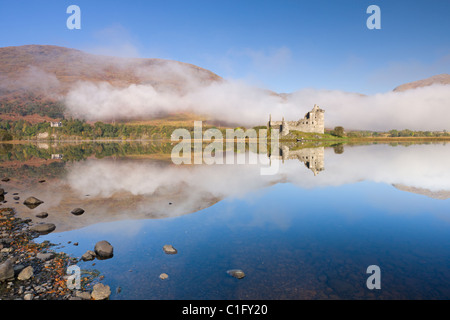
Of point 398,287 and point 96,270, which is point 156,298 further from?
point 398,287

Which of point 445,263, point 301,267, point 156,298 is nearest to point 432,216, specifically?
point 445,263

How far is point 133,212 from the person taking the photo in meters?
18.4

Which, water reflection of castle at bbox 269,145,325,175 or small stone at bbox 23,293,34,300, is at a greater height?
water reflection of castle at bbox 269,145,325,175

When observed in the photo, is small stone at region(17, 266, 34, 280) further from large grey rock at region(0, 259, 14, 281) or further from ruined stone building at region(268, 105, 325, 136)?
ruined stone building at region(268, 105, 325, 136)

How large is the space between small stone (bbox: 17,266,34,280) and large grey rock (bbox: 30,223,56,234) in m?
5.46

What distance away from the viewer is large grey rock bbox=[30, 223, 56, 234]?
1466cm

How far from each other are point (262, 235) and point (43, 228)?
12755 mm

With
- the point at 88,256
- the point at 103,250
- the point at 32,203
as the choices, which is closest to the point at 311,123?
the point at 32,203

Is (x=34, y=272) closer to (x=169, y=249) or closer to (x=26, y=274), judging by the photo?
(x=26, y=274)

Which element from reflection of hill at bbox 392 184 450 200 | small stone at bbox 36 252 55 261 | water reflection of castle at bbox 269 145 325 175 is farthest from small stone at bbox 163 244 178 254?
water reflection of castle at bbox 269 145 325 175

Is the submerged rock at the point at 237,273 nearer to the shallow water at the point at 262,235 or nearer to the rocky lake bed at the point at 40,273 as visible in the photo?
the shallow water at the point at 262,235

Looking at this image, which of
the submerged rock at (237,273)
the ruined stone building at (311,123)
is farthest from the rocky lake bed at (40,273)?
the ruined stone building at (311,123)
